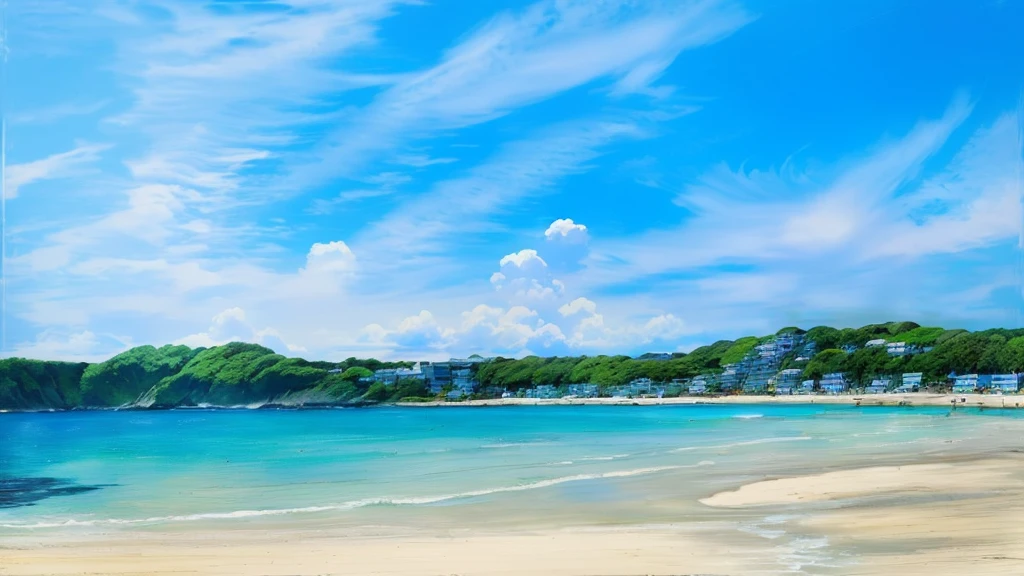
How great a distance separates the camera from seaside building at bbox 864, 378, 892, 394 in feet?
525

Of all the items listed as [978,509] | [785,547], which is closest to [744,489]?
[978,509]

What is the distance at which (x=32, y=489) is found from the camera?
3188cm

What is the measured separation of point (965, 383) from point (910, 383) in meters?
10.2

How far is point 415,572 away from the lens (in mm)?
13867

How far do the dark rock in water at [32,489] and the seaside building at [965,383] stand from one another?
474ft

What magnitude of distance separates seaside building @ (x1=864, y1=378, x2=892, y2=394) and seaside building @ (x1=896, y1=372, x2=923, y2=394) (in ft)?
9.68

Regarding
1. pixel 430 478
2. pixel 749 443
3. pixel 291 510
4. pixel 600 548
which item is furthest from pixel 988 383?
pixel 600 548

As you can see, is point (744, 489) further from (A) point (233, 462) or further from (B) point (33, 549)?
(A) point (233, 462)

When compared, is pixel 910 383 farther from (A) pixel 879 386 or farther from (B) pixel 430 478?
(B) pixel 430 478

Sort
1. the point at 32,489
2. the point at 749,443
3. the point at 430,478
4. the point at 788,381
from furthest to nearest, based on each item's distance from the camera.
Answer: the point at 788,381 < the point at 749,443 < the point at 32,489 < the point at 430,478

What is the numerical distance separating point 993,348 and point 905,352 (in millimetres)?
25176

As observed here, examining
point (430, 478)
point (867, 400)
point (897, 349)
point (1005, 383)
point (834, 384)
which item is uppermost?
point (897, 349)

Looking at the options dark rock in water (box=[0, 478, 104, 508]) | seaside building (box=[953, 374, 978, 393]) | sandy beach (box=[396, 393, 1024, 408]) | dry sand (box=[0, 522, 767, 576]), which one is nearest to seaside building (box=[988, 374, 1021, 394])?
seaside building (box=[953, 374, 978, 393])

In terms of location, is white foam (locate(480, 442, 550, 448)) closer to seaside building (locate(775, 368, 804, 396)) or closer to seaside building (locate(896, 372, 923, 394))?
seaside building (locate(896, 372, 923, 394))
